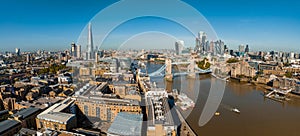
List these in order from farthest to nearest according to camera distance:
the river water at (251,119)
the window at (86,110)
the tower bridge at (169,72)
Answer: the tower bridge at (169,72), the window at (86,110), the river water at (251,119)

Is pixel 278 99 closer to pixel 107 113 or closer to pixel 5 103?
pixel 107 113

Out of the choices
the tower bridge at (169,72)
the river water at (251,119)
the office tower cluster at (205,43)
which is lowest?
the river water at (251,119)

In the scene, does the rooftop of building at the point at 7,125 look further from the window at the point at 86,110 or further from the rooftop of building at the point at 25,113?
the window at the point at 86,110

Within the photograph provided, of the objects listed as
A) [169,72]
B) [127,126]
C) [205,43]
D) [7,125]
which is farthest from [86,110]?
[169,72]

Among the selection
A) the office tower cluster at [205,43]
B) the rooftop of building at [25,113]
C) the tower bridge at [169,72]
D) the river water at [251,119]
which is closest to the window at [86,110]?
the rooftop of building at [25,113]

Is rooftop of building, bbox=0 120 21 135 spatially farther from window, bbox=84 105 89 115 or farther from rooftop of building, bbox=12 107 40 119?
window, bbox=84 105 89 115

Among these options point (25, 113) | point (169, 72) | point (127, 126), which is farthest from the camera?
point (169, 72)

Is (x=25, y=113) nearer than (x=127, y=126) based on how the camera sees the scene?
No

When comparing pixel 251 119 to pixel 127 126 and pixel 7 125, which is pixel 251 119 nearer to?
pixel 127 126

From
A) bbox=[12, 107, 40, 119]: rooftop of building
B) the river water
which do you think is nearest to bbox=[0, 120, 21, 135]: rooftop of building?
bbox=[12, 107, 40, 119]: rooftop of building
